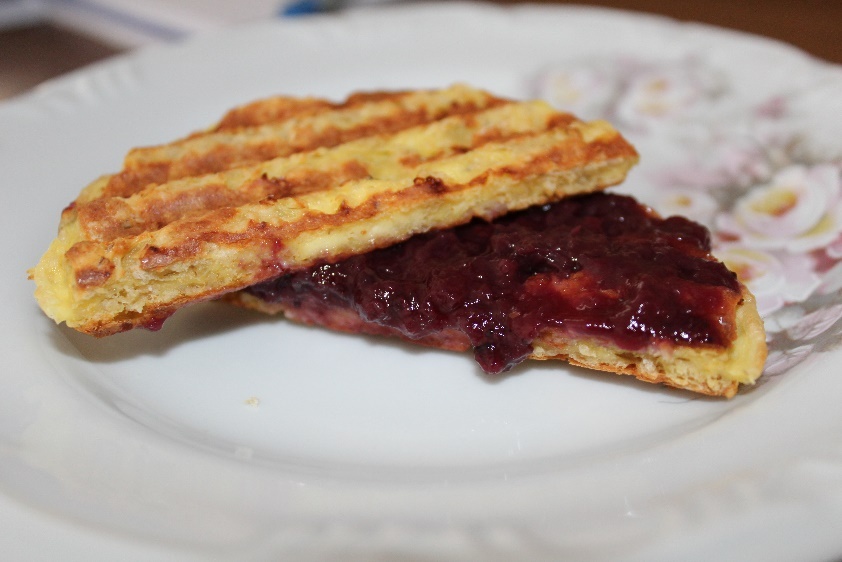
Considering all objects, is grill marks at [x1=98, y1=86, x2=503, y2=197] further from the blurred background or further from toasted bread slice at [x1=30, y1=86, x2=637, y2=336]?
the blurred background

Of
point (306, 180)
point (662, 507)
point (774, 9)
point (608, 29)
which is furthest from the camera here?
point (774, 9)

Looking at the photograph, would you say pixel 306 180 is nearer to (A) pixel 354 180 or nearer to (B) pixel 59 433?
(A) pixel 354 180

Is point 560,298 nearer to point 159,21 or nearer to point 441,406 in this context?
point 441,406

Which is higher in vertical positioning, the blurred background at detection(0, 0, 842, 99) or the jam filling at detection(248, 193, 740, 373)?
the jam filling at detection(248, 193, 740, 373)

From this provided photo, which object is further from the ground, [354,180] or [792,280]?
[354,180]

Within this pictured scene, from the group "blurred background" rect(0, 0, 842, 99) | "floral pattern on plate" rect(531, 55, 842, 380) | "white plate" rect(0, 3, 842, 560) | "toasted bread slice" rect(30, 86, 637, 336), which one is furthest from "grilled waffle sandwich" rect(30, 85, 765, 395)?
"blurred background" rect(0, 0, 842, 99)

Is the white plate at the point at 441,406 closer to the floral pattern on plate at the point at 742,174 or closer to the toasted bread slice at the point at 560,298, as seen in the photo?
the floral pattern on plate at the point at 742,174

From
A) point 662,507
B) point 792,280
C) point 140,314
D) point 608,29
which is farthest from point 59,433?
point 608,29

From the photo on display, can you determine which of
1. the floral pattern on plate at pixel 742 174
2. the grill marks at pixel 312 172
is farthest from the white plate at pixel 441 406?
the grill marks at pixel 312 172
